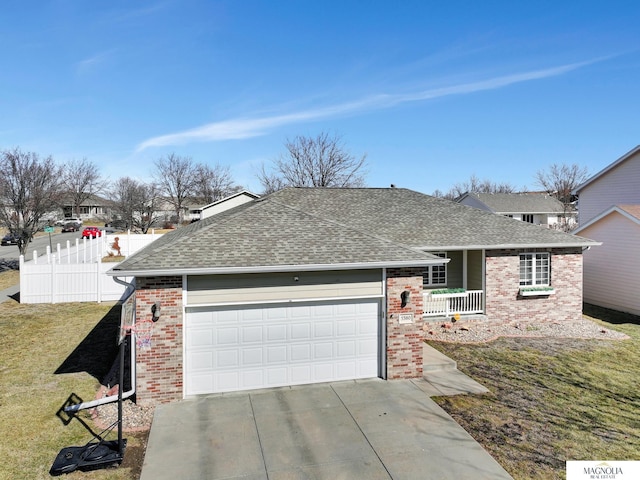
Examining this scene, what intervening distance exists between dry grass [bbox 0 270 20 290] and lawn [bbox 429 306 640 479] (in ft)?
73.8

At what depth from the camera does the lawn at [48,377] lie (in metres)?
6.93

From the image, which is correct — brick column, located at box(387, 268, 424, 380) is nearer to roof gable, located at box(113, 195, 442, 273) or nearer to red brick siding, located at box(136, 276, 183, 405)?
roof gable, located at box(113, 195, 442, 273)

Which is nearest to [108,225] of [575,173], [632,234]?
[632,234]

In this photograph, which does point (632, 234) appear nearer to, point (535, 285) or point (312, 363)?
point (535, 285)

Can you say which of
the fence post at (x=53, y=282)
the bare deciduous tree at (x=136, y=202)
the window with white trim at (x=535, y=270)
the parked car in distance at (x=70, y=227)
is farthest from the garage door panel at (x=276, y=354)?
the parked car in distance at (x=70, y=227)

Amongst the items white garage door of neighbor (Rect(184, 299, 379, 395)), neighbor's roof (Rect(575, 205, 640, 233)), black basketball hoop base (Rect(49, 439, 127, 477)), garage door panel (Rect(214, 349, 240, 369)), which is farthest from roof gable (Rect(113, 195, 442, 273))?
neighbor's roof (Rect(575, 205, 640, 233))

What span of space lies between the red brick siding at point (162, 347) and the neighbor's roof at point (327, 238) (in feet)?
1.58

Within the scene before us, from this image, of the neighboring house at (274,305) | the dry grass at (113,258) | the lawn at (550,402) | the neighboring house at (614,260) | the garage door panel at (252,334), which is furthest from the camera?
the dry grass at (113,258)

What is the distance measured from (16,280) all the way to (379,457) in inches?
995

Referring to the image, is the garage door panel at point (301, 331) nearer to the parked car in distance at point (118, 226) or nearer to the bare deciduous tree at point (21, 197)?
the bare deciduous tree at point (21, 197)

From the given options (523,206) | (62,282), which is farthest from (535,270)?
(523,206)

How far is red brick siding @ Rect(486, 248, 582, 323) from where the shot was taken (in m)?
15.5

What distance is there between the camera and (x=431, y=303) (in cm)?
1552

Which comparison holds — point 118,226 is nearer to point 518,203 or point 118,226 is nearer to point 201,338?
point 518,203
